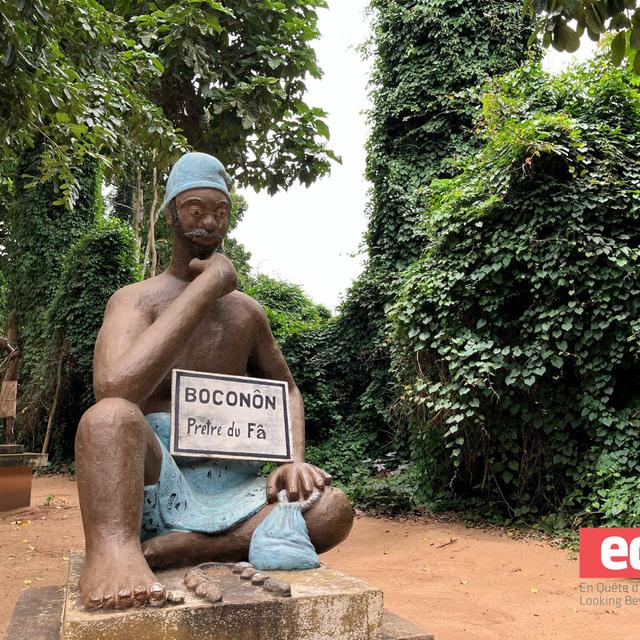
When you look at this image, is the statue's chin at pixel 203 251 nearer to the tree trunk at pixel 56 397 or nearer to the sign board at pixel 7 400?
the sign board at pixel 7 400

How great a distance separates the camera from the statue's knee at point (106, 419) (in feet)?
6.79

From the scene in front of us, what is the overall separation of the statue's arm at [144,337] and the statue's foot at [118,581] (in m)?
0.49

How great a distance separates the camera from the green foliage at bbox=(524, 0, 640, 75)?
8.48 feet

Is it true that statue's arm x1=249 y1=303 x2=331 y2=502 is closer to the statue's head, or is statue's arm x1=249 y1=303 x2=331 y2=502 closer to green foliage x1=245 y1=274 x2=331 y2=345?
the statue's head

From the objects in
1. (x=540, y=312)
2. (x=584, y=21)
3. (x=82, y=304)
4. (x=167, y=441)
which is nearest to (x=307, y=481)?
(x=167, y=441)

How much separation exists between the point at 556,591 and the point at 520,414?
2365 mm

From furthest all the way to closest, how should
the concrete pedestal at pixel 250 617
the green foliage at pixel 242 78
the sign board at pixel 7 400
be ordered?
the sign board at pixel 7 400
the green foliage at pixel 242 78
the concrete pedestal at pixel 250 617

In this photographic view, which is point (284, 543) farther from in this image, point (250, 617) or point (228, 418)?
point (228, 418)

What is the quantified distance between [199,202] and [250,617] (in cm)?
151

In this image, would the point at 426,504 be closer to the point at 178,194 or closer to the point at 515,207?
the point at 515,207

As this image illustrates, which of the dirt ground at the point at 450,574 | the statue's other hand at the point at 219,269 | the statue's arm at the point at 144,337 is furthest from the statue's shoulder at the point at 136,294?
the dirt ground at the point at 450,574

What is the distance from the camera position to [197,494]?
246 centimetres

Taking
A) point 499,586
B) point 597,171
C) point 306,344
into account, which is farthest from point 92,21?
point 306,344

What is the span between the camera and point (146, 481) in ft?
7.39
